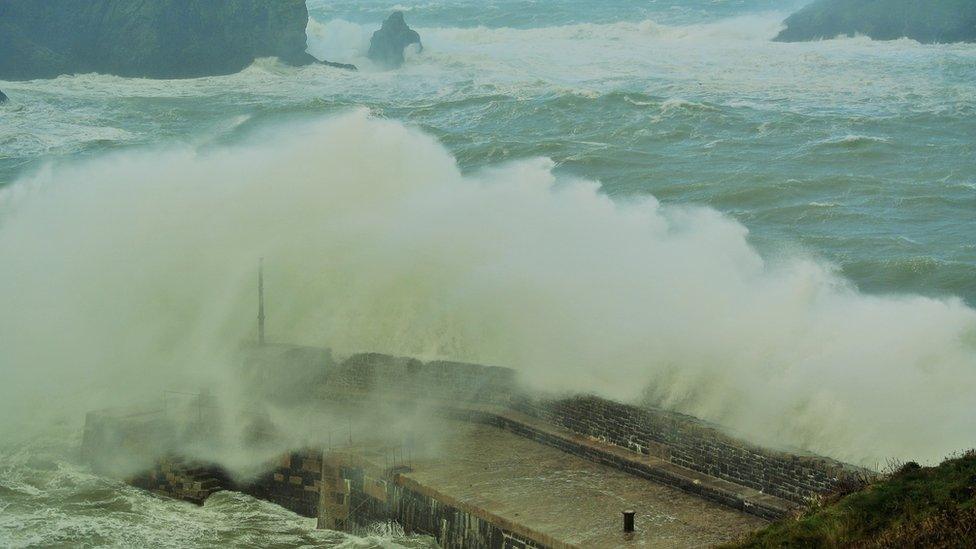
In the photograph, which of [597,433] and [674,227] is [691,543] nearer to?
[597,433]

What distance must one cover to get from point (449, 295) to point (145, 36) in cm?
3860

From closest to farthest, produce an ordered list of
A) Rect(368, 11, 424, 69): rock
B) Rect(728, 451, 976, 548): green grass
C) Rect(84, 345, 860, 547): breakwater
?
Rect(728, 451, 976, 548): green grass → Rect(84, 345, 860, 547): breakwater → Rect(368, 11, 424, 69): rock

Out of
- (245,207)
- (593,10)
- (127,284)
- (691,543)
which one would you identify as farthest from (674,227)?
(593,10)

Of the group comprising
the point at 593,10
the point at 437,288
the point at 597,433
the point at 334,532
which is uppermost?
the point at 593,10

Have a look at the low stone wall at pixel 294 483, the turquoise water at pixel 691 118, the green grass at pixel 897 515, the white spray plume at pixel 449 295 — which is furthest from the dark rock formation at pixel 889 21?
the green grass at pixel 897 515

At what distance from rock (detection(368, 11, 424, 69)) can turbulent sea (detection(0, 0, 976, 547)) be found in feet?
2.72

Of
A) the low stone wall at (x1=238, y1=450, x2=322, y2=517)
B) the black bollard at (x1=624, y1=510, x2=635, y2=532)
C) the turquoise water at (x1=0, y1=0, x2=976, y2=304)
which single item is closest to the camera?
the black bollard at (x1=624, y1=510, x2=635, y2=532)

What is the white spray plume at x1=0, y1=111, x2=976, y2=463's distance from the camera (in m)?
16.2

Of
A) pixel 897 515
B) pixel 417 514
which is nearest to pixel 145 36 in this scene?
pixel 417 514

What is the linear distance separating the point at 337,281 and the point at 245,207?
3322mm

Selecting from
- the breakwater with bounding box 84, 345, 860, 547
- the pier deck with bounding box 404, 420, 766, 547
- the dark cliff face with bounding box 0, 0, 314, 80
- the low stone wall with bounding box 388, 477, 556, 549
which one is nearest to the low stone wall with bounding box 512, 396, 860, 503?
the breakwater with bounding box 84, 345, 860, 547

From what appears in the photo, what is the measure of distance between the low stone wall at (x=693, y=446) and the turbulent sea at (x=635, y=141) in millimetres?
1295

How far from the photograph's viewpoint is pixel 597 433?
15781 mm

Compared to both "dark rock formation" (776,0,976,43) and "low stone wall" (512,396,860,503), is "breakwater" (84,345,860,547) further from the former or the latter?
"dark rock formation" (776,0,976,43)
